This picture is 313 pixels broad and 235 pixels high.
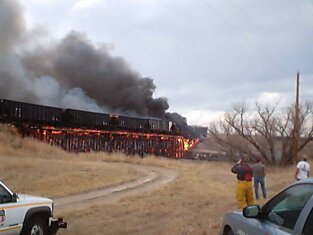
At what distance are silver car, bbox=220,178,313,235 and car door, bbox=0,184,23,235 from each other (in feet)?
12.3

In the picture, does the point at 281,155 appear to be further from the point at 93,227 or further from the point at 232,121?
the point at 93,227

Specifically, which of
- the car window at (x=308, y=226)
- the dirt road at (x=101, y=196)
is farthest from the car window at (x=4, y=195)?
the dirt road at (x=101, y=196)

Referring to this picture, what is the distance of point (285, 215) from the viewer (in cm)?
420

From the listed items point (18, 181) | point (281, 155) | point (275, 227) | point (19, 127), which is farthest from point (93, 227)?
Result: point (281, 155)

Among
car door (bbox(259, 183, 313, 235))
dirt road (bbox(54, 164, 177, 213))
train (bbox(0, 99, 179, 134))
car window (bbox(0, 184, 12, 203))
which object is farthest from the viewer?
train (bbox(0, 99, 179, 134))

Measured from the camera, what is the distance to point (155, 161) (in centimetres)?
4372

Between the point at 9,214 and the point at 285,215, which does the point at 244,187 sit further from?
the point at 285,215

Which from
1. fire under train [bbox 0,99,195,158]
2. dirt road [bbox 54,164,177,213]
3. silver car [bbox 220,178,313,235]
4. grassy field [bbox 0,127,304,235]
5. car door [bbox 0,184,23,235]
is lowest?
dirt road [bbox 54,164,177,213]

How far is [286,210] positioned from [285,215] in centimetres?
8

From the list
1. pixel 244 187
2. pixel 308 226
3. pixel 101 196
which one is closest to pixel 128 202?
pixel 101 196

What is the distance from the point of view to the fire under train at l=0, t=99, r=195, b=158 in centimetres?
4631

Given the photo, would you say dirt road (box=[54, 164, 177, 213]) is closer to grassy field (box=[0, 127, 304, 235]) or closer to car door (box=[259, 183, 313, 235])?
grassy field (box=[0, 127, 304, 235])

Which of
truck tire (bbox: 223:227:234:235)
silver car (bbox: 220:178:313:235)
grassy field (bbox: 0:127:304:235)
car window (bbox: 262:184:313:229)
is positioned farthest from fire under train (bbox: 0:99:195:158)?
car window (bbox: 262:184:313:229)

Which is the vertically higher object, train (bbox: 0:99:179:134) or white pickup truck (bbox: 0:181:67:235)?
train (bbox: 0:99:179:134)
